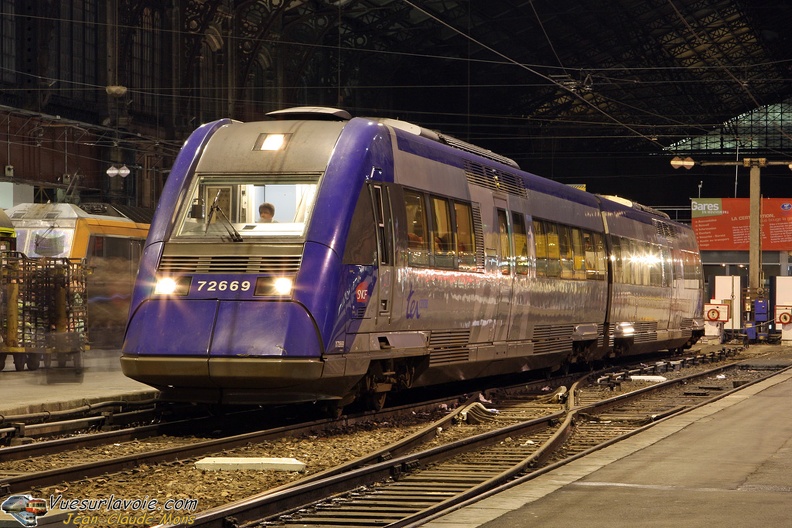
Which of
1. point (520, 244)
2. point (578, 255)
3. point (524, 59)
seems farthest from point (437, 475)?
point (524, 59)

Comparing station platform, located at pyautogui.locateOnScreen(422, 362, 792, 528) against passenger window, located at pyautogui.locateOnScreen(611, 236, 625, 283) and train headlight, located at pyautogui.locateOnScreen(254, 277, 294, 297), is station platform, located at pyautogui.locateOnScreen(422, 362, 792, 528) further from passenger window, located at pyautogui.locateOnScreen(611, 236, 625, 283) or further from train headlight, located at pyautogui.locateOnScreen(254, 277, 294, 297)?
passenger window, located at pyautogui.locateOnScreen(611, 236, 625, 283)

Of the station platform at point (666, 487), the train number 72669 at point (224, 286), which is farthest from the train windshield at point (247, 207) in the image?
the station platform at point (666, 487)

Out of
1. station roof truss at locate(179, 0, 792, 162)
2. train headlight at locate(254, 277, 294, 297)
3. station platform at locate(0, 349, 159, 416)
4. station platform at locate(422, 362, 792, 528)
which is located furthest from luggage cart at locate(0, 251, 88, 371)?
station roof truss at locate(179, 0, 792, 162)

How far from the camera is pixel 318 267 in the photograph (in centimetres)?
1182

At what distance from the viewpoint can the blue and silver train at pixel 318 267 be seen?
11.8 meters

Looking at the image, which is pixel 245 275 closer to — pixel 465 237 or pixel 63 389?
pixel 465 237

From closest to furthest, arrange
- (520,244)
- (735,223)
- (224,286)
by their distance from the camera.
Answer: (224,286)
(520,244)
(735,223)

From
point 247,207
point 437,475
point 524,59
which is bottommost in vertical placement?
point 437,475

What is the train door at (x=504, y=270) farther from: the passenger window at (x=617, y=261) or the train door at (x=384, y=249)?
the passenger window at (x=617, y=261)

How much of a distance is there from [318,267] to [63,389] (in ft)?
18.5

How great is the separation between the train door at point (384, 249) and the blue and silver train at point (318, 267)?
Answer: 0.07 ft

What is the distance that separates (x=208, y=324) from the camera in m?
11.9

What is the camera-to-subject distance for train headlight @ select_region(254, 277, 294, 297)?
1180 centimetres

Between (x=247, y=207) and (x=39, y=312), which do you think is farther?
(x=39, y=312)
